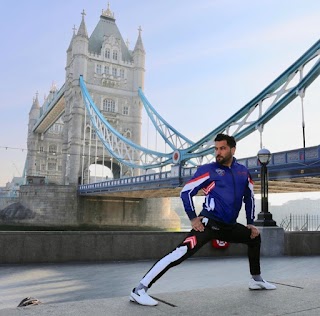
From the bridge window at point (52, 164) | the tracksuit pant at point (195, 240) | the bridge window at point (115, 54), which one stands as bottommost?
the tracksuit pant at point (195, 240)

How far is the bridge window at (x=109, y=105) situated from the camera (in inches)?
1934

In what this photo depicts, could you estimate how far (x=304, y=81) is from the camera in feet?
66.5

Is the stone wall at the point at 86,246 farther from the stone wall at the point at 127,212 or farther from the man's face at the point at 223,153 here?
the stone wall at the point at 127,212

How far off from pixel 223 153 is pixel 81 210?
35728 millimetres

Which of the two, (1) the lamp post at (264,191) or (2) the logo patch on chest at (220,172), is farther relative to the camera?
(1) the lamp post at (264,191)

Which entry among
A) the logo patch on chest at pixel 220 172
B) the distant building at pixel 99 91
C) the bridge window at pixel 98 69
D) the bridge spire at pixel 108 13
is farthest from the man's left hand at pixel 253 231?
the bridge spire at pixel 108 13

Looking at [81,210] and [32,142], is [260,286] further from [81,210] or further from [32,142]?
[32,142]

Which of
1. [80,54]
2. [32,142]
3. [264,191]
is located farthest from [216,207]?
[32,142]

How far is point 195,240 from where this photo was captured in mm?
2996

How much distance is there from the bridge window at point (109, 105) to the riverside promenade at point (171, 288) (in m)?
42.8

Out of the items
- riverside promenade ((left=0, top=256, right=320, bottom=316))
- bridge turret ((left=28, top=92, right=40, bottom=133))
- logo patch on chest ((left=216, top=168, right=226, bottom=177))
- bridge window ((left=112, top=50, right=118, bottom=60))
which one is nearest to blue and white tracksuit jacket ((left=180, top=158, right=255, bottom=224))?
logo patch on chest ((left=216, top=168, right=226, bottom=177))

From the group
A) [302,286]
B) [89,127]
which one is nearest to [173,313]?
[302,286]

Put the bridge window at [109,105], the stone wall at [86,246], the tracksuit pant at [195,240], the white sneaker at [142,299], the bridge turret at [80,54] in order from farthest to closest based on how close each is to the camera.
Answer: the bridge window at [109,105] < the bridge turret at [80,54] < the stone wall at [86,246] < the tracksuit pant at [195,240] < the white sneaker at [142,299]

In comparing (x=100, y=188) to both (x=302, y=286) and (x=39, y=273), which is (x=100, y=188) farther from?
(x=302, y=286)
